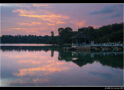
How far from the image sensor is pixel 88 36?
69.6ft

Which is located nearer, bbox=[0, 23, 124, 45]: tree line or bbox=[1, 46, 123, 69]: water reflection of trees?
bbox=[1, 46, 123, 69]: water reflection of trees

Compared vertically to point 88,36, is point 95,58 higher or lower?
lower

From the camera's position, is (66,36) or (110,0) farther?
(66,36)

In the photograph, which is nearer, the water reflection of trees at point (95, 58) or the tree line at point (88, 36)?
the water reflection of trees at point (95, 58)

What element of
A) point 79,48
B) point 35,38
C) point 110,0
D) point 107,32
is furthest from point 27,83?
point 35,38

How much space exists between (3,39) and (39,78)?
1955 inches

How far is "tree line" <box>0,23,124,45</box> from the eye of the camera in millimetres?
24809

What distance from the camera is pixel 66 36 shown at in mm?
34344

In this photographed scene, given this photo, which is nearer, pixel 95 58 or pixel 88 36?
pixel 95 58

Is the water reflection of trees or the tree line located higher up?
the tree line

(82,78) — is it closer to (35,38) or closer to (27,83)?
(27,83)

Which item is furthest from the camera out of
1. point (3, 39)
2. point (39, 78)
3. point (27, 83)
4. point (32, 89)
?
point (3, 39)

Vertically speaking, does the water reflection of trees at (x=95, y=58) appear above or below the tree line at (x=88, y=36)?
below

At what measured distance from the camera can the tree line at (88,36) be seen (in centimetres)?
2481
